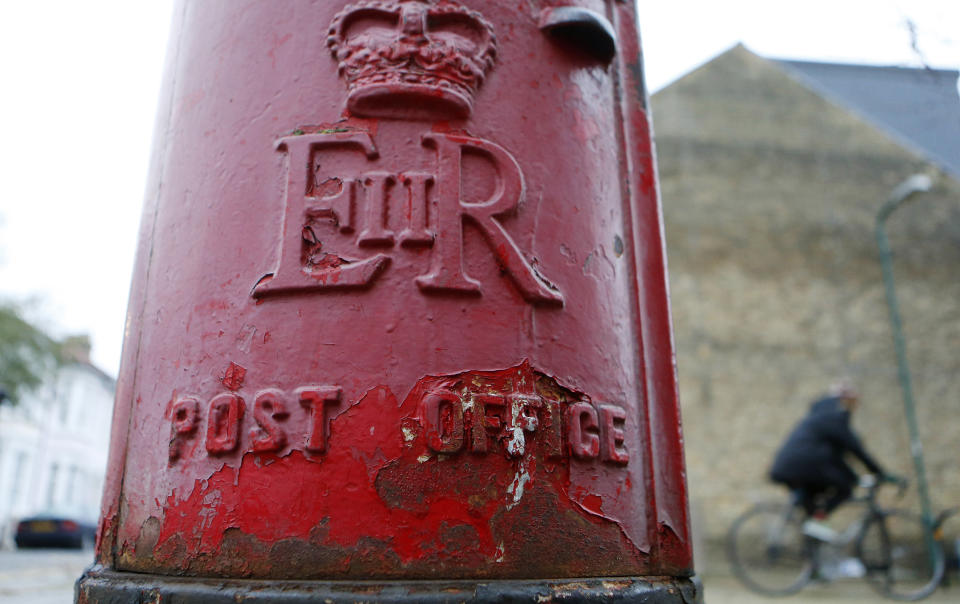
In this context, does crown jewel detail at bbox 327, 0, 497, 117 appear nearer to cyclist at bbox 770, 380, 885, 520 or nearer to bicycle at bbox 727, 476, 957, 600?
cyclist at bbox 770, 380, 885, 520

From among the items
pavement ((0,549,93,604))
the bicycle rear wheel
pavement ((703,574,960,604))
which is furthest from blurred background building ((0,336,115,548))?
the bicycle rear wheel

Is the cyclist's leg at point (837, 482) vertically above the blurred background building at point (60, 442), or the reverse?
the blurred background building at point (60, 442)

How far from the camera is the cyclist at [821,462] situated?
229 inches

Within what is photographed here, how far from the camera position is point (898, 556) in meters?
6.00

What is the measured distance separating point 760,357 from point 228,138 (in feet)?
34.4

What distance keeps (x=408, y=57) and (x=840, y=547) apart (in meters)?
5.86

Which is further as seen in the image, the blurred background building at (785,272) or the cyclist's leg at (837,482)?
the blurred background building at (785,272)

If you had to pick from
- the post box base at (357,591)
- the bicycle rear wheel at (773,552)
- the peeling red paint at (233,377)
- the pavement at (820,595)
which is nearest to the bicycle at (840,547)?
the bicycle rear wheel at (773,552)

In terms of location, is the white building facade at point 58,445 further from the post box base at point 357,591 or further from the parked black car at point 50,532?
the post box base at point 357,591

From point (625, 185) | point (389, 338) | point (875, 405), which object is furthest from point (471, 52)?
point (875, 405)

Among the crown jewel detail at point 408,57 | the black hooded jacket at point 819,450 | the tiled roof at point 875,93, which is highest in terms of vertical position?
the tiled roof at point 875,93

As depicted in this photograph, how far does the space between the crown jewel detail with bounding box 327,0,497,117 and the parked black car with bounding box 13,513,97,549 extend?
1731 centimetres

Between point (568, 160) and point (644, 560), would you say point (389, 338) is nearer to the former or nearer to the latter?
point (568, 160)

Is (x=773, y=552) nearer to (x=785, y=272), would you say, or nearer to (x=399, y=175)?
(x=399, y=175)
